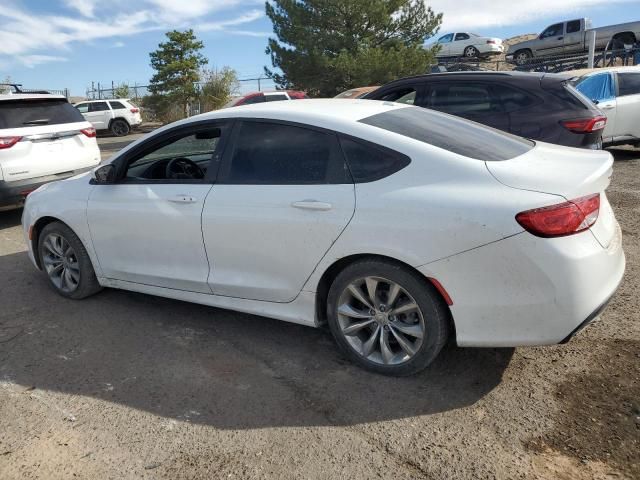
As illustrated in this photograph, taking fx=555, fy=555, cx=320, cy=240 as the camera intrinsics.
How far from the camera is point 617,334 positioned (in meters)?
3.59

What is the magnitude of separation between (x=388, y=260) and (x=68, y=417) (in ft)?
6.36

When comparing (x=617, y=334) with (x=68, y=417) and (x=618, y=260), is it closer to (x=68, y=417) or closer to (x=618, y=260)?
(x=618, y=260)

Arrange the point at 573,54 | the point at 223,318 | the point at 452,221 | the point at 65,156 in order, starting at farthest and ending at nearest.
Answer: the point at 573,54, the point at 65,156, the point at 223,318, the point at 452,221

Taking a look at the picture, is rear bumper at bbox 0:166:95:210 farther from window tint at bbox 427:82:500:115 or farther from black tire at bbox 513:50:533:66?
black tire at bbox 513:50:533:66

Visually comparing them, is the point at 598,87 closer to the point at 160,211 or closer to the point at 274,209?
the point at 274,209

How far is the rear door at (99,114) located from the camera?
80.1 ft

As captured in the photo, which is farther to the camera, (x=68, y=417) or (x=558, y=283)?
(x=68, y=417)

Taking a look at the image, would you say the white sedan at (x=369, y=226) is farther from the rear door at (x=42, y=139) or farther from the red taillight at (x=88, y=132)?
the red taillight at (x=88, y=132)

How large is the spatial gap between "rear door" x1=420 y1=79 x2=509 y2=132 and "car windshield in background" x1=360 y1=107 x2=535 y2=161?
336cm

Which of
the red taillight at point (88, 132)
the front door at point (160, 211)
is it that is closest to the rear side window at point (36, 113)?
the red taillight at point (88, 132)

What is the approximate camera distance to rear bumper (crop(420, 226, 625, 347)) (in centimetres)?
267

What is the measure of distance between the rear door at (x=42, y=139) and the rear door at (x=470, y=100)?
15.6ft

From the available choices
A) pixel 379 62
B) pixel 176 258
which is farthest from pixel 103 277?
pixel 379 62

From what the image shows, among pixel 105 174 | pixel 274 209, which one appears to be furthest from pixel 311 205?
pixel 105 174
